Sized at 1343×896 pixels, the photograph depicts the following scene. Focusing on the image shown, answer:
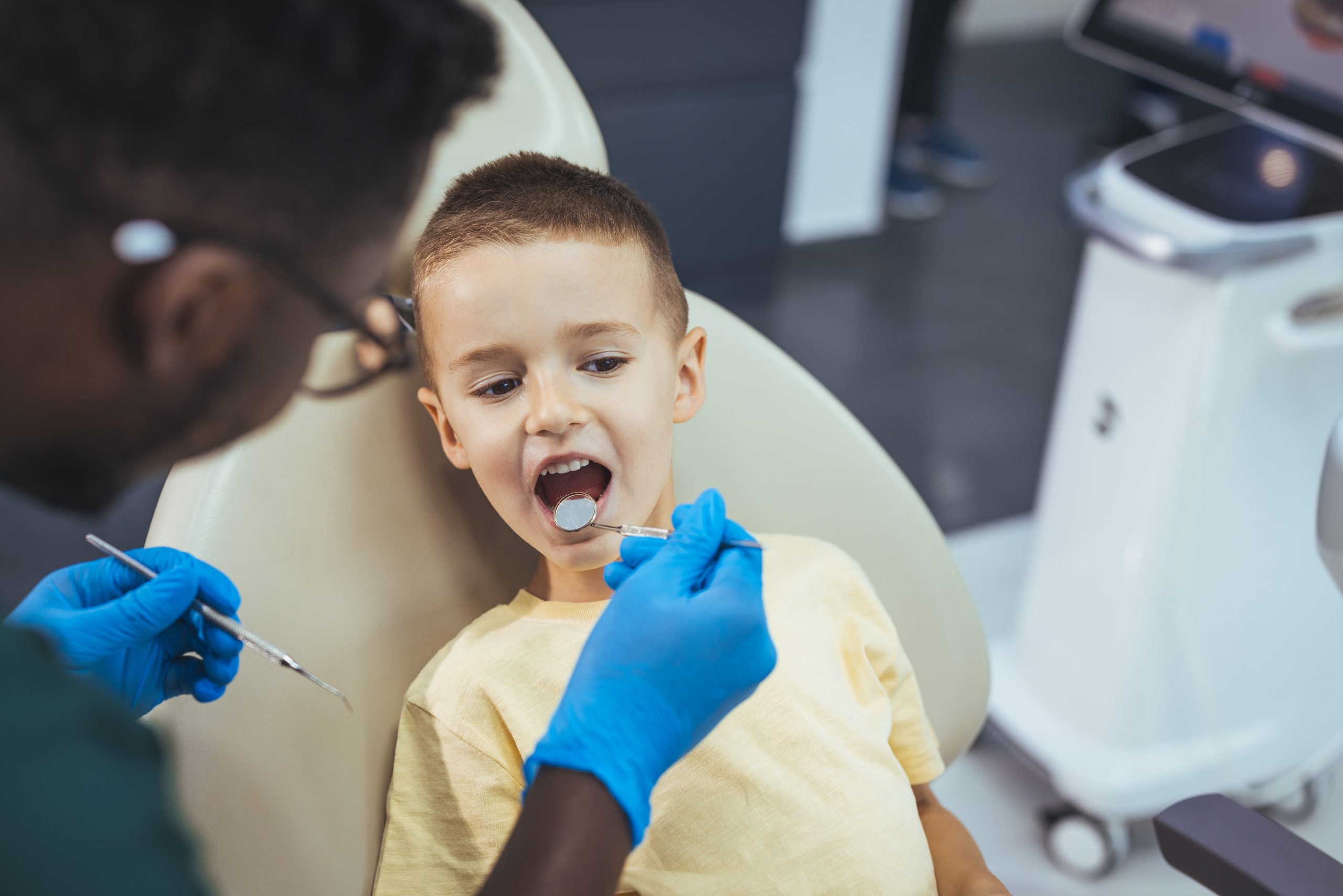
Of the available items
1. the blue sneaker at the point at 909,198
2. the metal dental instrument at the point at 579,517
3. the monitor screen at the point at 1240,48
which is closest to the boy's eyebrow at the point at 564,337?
the metal dental instrument at the point at 579,517

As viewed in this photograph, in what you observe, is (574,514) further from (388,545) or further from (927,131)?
(927,131)

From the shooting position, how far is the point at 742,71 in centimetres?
255

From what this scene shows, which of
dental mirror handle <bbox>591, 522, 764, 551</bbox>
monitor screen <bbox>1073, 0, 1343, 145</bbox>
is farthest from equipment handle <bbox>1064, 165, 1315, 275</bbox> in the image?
dental mirror handle <bbox>591, 522, 764, 551</bbox>

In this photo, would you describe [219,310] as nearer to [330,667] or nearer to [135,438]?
[135,438]

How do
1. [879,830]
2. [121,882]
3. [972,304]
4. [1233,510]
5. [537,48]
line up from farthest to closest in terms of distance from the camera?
[972,304]
[1233,510]
[537,48]
[879,830]
[121,882]

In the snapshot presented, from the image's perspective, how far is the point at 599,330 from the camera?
0.78m

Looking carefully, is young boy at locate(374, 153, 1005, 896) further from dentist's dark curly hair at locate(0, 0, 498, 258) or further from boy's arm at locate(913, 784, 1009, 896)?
dentist's dark curly hair at locate(0, 0, 498, 258)

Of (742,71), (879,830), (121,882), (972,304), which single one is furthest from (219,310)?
(972,304)

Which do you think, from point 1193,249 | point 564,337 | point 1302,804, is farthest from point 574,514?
point 1193,249

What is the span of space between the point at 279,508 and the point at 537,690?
209 millimetres

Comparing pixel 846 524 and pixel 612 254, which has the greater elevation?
pixel 612 254

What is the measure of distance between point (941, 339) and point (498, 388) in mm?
2061

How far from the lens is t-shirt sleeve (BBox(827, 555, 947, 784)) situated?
0.86 meters

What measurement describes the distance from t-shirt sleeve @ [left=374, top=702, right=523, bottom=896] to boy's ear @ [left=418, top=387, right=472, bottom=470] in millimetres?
174
